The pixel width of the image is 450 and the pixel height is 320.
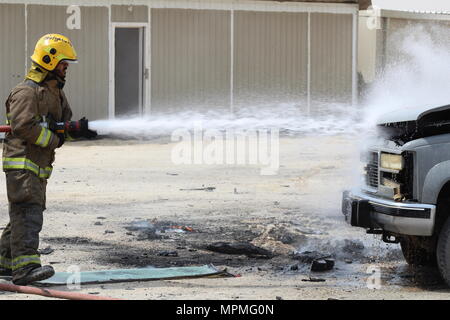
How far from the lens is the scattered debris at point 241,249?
29.3 feet

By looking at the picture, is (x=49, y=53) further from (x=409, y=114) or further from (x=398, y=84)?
(x=398, y=84)

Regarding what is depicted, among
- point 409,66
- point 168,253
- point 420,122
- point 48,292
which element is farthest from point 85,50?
point 420,122

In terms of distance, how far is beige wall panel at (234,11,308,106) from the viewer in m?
22.6

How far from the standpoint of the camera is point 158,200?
12.7m

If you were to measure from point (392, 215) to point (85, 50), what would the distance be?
15129 millimetres

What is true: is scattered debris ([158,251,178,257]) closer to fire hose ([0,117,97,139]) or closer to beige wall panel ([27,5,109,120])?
fire hose ([0,117,97,139])

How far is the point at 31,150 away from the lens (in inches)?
289

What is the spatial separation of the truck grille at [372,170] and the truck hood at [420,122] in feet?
1.15

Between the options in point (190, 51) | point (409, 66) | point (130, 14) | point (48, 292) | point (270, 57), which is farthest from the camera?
point (409, 66)

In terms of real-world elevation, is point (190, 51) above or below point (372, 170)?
above

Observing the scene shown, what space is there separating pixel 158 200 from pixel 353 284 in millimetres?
5473

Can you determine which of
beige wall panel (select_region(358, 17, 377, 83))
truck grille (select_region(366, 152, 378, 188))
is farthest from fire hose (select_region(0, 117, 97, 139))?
beige wall panel (select_region(358, 17, 377, 83))

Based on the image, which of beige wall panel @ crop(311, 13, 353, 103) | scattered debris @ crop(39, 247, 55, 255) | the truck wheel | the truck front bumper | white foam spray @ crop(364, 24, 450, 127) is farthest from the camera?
white foam spray @ crop(364, 24, 450, 127)
